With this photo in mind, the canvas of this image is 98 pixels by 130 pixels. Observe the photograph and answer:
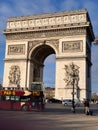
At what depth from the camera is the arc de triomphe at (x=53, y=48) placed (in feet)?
158

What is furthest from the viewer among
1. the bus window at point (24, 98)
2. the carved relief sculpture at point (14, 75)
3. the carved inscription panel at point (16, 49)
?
the carved inscription panel at point (16, 49)

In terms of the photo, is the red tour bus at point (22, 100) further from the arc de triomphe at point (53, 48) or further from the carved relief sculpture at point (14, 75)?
the carved relief sculpture at point (14, 75)

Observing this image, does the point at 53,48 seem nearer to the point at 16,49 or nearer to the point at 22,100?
the point at 16,49

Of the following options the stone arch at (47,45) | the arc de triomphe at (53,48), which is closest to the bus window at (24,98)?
the arc de triomphe at (53,48)

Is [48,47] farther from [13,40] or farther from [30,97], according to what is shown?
[30,97]

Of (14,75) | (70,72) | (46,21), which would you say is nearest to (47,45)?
(46,21)

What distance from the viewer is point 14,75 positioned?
52219mm

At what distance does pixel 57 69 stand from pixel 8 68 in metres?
10.1

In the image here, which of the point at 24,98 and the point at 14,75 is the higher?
the point at 14,75

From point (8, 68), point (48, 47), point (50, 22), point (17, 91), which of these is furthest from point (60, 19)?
point (17, 91)

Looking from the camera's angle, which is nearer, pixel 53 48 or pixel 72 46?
pixel 72 46

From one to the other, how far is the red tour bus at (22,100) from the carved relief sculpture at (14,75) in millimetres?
23304

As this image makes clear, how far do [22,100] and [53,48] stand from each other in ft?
81.2

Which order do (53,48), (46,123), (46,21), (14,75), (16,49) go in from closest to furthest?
(46,123) < (53,48) < (14,75) < (46,21) < (16,49)
